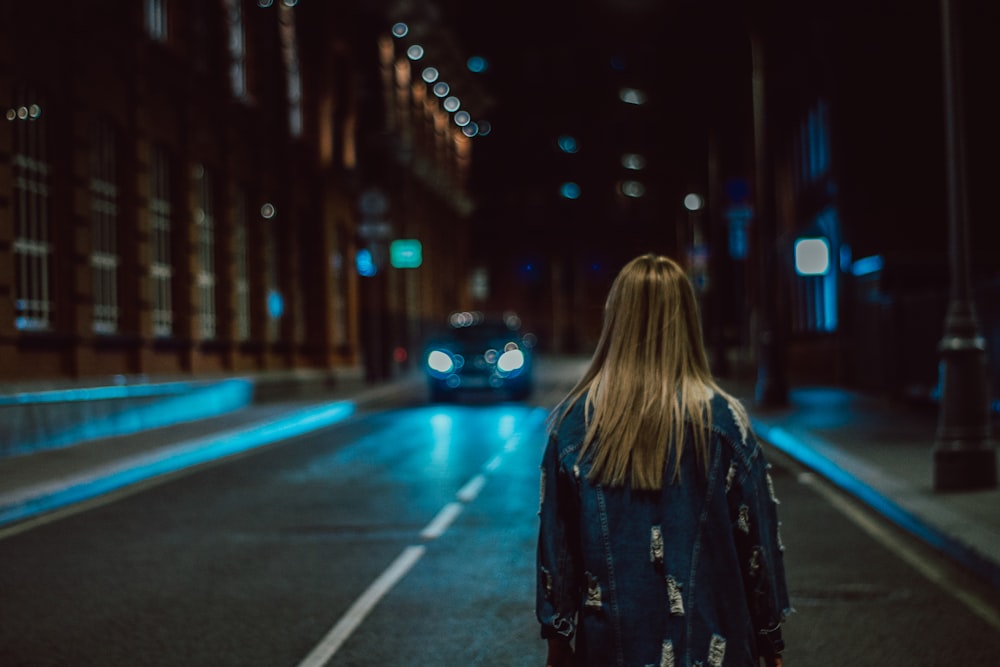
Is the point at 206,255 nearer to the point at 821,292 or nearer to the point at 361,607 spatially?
the point at 821,292

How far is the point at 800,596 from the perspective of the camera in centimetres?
749

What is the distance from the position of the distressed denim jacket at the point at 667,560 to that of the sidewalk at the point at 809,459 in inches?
203

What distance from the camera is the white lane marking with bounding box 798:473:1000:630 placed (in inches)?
277

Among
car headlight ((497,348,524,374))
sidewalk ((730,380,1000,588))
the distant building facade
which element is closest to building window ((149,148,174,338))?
the distant building facade

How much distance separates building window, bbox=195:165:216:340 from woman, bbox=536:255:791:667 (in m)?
25.3

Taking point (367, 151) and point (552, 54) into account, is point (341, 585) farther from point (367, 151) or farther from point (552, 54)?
point (552, 54)

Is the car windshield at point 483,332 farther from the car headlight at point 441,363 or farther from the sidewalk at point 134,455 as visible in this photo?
the sidewalk at point 134,455

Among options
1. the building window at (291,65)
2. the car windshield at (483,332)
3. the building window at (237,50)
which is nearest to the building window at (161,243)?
the building window at (237,50)

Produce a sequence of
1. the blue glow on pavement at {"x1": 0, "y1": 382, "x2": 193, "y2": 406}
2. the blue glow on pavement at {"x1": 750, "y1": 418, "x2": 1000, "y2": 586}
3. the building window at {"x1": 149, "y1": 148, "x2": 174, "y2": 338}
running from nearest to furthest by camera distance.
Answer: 1. the blue glow on pavement at {"x1": 750, "y1": 418, "x2": 1000, "y2": 586}
2. the blue glow on pavement at {"x1": 0, "y1": 382, "x2": 193, "y2": 406}
3. the building window at {"x1": 149, "y1": 148, "x2": 174, "y2": 338}

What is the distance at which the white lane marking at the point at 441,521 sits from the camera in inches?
391

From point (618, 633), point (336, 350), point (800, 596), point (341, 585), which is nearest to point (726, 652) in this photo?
point (618, 633)

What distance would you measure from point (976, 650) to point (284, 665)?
3.25m

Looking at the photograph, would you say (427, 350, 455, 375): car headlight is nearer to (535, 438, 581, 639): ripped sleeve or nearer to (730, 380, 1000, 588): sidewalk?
(730, 380, 1000, 588): sidewalk

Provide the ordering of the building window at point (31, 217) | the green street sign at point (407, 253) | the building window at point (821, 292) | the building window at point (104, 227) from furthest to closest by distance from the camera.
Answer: the green street sign at point (407, 253) → the building window at point (821, 292) → the building window at point (104, 227) → the building window at point (31, 217)
